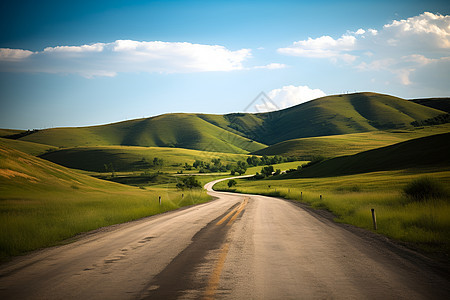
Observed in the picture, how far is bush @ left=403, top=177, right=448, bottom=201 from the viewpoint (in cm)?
2091

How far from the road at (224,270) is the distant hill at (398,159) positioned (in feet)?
184

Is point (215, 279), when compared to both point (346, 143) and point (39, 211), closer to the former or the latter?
point (39, 211)

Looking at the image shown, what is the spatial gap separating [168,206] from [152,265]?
18107mm

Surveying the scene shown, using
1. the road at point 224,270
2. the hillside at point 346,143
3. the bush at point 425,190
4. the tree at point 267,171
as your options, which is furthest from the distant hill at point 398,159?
the hillside at point 346,143

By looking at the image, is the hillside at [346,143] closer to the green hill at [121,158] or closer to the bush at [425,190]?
the green hill at [121,158]

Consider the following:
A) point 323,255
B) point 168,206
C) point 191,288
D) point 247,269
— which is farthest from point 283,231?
point 168,206

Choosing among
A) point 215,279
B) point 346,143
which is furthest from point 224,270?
point 346,143

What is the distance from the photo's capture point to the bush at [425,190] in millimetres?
20911

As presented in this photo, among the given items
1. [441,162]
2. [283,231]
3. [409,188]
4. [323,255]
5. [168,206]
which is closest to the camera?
[323,255]

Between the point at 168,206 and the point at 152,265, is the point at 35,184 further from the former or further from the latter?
the point at 152,265

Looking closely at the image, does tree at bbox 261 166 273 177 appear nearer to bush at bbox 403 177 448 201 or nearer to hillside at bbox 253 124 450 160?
hillside at bbox 253 124 450 160

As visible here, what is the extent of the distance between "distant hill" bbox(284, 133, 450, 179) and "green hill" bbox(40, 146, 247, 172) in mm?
77515

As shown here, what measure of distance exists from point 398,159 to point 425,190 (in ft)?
182

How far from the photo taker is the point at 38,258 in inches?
317
